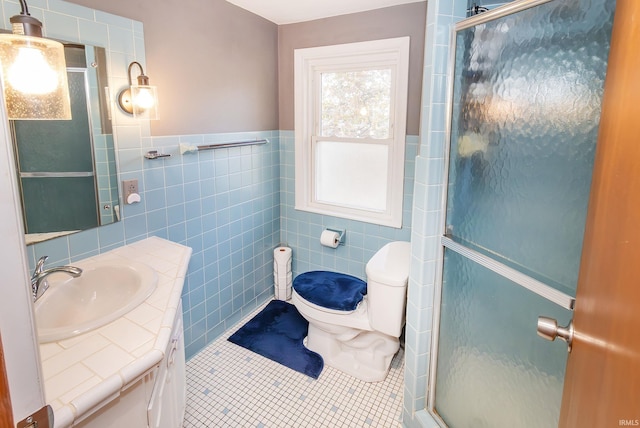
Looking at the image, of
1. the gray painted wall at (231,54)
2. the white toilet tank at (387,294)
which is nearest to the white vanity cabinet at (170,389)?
the white toilet tank at (387,294)

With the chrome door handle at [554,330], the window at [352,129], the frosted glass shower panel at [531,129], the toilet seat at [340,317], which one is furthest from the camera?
the window at [352,129]

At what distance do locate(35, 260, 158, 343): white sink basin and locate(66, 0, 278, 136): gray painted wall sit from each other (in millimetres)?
762

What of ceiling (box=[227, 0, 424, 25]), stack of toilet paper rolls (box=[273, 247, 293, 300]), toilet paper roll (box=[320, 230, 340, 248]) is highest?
ceiling (box=[227, 0, 424, 25])

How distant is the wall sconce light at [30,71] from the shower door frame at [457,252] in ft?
4.44

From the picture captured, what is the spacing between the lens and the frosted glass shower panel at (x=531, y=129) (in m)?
0.96

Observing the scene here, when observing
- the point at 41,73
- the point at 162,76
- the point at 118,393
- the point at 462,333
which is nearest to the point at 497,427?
the point at 462,333

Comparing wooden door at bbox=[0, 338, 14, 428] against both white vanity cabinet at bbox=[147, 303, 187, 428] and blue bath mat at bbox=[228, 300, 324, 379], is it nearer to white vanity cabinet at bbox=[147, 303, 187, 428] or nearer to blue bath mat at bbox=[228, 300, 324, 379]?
white vanity cabinet at bbox=[147, 303, 187, 428]

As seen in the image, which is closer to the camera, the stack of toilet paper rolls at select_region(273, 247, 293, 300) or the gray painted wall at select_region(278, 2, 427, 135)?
the gray painted wall at select_region(278, 2, 427, 135)

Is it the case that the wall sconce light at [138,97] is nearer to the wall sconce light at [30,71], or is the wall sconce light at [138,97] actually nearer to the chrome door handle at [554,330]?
the wall sconce light at [30,71]

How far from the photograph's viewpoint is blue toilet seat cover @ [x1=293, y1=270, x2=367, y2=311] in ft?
7.03

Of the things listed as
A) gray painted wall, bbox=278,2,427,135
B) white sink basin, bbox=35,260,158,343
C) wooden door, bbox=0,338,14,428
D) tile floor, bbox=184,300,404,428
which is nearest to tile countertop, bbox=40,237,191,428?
white sink basin, bbox=35,260,158,343

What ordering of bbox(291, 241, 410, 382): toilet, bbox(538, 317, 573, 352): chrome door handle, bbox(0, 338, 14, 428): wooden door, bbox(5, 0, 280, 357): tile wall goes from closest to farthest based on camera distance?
bbox(0, 338, 14, 428): wooden door < bbox(538, 317, 573, 352): chrome door handle < bbox(5, 0, 280, 357): tile wall < bbox(291, 241, 410, 382): toilet

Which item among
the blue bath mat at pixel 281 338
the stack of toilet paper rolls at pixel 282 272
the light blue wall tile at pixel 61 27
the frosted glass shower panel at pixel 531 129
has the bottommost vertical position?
the blue bath mat at pixel 281 338

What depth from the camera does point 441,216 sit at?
1.54 metres
